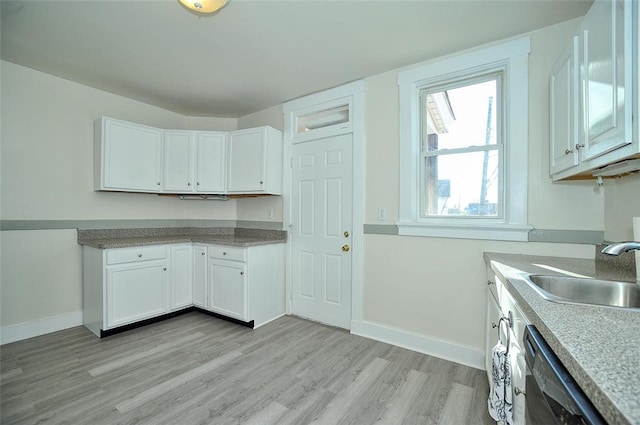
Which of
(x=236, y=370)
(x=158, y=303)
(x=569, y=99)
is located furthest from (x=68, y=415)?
(x=569, y=99)

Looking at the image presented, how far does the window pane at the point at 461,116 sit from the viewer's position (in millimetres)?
2322

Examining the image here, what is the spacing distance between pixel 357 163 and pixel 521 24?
5.24ft

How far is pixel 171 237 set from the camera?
342cm

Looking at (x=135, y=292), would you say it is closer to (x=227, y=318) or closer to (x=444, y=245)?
(x=227, y=318)

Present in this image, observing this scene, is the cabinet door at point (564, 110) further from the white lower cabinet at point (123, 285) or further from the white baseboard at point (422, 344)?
the white lower cabinet at point (123, 285)

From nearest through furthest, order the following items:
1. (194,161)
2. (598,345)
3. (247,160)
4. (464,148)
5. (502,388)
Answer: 1. (598,345)
2. (502,388)
3. (464,148)
4. (247,160)
5. (194,161)

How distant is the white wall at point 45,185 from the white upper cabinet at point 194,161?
0.65m

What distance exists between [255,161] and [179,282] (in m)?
1.67

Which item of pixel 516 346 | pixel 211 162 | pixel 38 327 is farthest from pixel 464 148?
pixel 38 327

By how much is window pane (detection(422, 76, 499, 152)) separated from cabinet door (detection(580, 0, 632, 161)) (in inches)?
34.0

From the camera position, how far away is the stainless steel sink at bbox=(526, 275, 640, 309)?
1.24 m

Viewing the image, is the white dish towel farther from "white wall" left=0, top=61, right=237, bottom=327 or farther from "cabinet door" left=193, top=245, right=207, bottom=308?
"white wall" left=0, top=61, right=237, bottom=327

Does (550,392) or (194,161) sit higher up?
(194,161)

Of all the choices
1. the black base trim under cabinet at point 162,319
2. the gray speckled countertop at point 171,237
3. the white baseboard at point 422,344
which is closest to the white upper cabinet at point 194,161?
the gray speckled countertop at point 171,237
